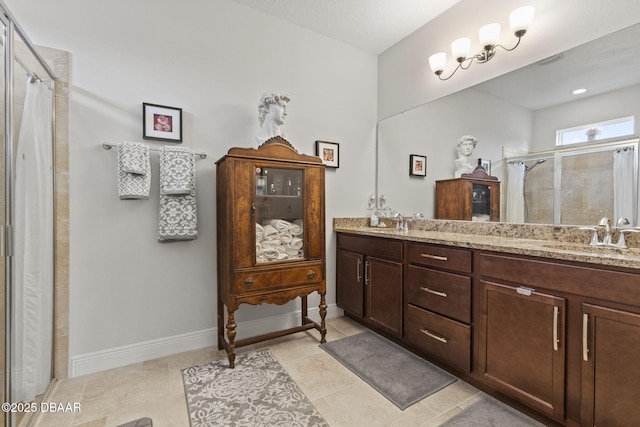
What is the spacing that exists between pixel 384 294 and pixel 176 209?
169 centimetres

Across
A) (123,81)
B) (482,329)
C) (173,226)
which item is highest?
(123,81)

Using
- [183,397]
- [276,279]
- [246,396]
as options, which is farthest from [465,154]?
[183,397]

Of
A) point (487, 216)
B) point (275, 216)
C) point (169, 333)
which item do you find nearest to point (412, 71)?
point (487, 216)

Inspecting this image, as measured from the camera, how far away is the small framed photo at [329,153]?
108 inches

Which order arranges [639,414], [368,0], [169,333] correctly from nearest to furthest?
[639,414] → [169,333] → [368,0]

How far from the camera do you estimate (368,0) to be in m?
2.29

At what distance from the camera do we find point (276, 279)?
6.84ft

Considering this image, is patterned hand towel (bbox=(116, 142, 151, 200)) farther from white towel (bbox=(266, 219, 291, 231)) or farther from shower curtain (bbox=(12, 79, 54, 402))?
white towel (bbox=(266, 219, 291, 231))

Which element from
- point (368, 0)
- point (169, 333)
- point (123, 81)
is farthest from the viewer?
point (368, 0)

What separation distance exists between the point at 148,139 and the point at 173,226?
2.11 ft

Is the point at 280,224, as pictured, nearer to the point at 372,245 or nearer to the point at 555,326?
the point at 372,245

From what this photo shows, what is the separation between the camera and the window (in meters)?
1.59

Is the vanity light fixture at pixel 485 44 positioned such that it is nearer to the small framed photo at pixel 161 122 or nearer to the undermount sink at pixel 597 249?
the undermount sink at pixel 597 249

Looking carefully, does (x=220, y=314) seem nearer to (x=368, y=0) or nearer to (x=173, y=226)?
(x=173, y=226)
